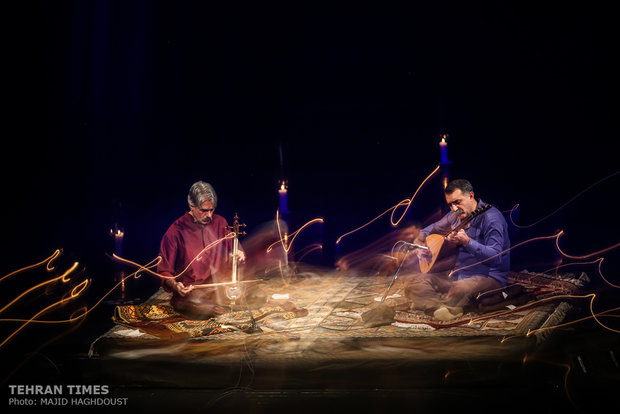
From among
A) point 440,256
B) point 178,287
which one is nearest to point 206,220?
point 178,287

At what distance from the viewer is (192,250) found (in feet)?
19.6

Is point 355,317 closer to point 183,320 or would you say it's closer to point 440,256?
point 440,256

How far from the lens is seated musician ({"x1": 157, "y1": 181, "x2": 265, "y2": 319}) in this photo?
5.54 m

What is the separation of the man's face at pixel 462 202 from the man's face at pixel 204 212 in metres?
3.09

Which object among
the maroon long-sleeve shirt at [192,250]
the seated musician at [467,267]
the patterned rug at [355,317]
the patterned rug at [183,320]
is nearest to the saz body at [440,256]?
the seated musician at [467,267]

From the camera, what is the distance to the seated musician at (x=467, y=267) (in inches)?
216

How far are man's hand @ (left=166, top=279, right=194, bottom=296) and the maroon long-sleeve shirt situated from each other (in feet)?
0.68

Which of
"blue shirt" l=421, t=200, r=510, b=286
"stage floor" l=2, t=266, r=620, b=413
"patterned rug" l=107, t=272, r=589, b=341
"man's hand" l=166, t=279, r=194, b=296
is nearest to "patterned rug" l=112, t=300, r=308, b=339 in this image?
"patterned rug" l=107, t=272, r=589, b=341

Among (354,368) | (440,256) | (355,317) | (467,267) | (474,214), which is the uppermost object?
(474,214)

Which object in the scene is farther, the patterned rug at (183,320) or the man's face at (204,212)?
the man's face at (204,212)

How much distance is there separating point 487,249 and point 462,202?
717 millimetres

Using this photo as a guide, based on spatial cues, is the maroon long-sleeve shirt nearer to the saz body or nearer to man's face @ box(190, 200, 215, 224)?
man's face @ box(190, 200, 215, 224)

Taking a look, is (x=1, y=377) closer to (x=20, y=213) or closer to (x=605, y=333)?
(x=20, y=213)

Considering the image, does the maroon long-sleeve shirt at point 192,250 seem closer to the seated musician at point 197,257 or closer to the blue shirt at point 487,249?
the seated musician at point 197,257
